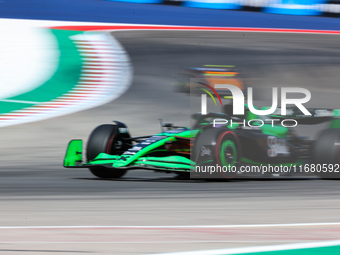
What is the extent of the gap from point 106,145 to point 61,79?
7214 mm

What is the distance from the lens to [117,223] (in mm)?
4199

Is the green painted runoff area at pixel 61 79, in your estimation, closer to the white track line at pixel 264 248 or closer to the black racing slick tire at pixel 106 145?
the black racing slick tire at pixel 106 145

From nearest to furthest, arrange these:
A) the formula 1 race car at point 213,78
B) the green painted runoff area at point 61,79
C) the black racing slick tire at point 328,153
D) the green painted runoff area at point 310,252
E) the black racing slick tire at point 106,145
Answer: the green painted runoff area at point 310,252 < the black racing slick tire at point 328,153 < the black racing slick tire at point 106,145 < the formula 1 race car at point 213,78 < the green painted runoff area at point 61,79

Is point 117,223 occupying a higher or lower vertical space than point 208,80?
lower

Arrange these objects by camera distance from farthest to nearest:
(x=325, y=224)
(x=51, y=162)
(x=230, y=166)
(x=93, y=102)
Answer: (x=93, y=102), (x=51, y=162), (x=230, y=166), (x=325, y=224)

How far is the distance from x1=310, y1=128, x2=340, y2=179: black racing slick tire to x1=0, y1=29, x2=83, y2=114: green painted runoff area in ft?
23.7

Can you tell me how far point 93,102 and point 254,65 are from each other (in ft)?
16.1

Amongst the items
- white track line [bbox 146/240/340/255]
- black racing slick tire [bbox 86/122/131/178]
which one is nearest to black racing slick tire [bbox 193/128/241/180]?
black racing slick tire [bbox 86/122/131/178]

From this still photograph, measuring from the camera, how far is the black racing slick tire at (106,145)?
282 inches

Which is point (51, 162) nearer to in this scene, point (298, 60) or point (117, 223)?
point (117, 223)

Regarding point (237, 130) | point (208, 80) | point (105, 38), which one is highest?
point (105, 38)

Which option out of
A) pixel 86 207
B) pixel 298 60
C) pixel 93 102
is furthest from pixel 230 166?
pixel 298 60

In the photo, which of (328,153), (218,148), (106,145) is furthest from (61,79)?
(328,153)

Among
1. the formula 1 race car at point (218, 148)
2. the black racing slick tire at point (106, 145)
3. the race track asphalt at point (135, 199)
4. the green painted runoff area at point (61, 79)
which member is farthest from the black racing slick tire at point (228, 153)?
the green painted runoff area at point (61, 79)
